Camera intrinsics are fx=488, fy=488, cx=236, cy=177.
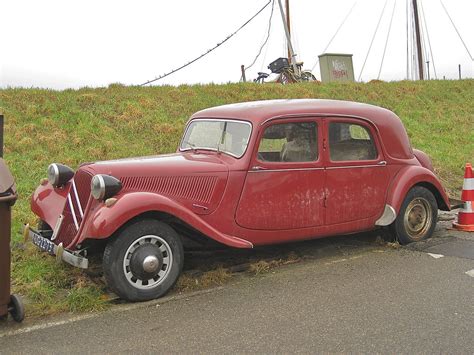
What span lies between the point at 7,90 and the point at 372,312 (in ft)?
33.0

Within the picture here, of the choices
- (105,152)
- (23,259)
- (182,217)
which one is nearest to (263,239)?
(182,217)

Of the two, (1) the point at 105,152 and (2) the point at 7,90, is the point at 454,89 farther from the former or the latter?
(2) the point at 7,90

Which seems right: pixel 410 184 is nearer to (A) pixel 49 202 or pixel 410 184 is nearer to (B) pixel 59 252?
(B) pixel 59 252

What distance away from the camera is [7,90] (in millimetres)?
11055

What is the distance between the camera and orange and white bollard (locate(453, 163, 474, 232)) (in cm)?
626

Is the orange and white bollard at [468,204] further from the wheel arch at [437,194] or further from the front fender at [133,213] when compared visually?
the front fender at [133,213]

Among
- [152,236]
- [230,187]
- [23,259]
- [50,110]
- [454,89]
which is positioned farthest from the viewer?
[454,89]

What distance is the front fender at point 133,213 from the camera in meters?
3.85

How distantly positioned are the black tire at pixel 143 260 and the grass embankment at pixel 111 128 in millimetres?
272

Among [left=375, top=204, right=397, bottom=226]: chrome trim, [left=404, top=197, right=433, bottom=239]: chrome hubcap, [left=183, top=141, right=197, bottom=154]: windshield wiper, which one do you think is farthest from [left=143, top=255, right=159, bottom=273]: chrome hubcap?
[left=404, top=197, right=433, bottom=239]: chrome hubcap

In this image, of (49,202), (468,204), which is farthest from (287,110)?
(468,204)

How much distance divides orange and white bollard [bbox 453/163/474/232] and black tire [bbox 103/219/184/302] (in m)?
4.00

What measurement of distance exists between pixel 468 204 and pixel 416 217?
1047 mm

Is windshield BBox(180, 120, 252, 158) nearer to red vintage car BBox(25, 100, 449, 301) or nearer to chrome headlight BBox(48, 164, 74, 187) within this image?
red vintage car BBox(25, 100, 449, 301)
